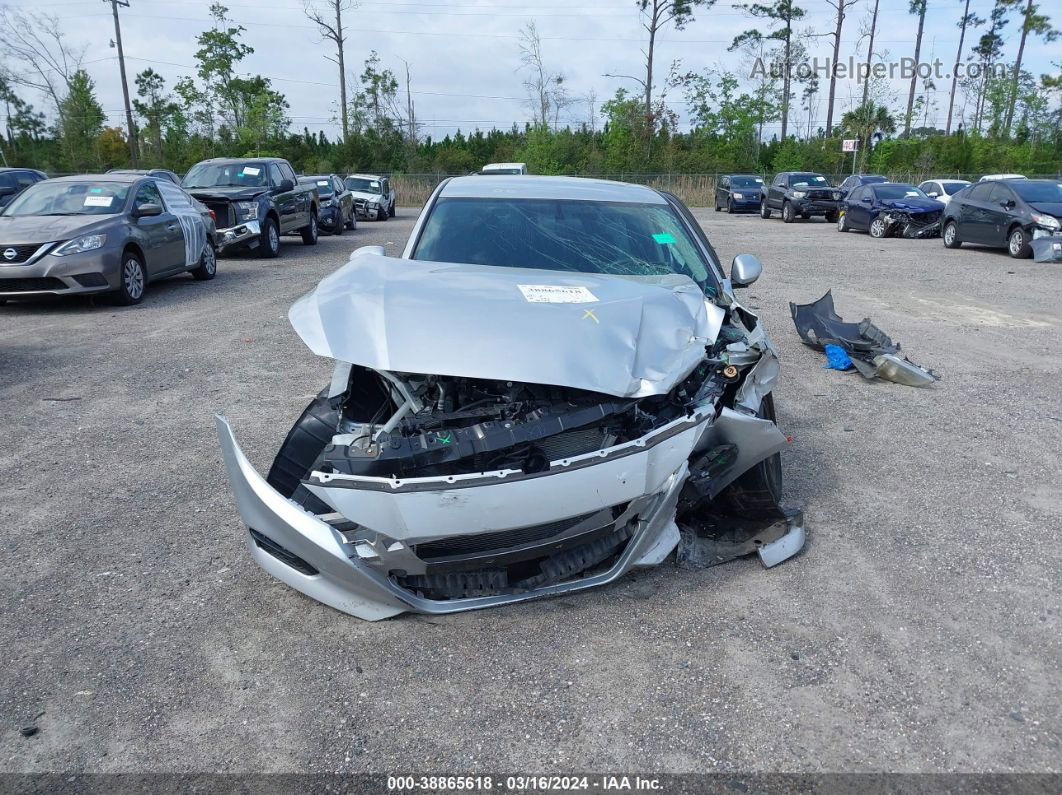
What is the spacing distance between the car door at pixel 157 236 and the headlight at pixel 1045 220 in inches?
591

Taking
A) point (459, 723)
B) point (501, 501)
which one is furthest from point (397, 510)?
point (459, 723)

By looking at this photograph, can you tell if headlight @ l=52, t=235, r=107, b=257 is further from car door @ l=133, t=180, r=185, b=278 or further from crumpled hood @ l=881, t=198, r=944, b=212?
crumpled hood @ l=881, t=198, r=944, b=212

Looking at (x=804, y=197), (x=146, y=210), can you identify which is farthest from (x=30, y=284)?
(x=804, y=197)

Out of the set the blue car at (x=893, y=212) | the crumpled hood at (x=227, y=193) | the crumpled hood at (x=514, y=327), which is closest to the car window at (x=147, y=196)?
the crumpled hood at (x=227, y=193)

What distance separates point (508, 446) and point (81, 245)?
8578 mm

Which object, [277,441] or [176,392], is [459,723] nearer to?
[277,441]

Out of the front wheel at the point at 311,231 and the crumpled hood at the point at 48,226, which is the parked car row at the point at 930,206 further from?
the crumpled hood at the point at 48,226

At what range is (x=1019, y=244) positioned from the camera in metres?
15.7

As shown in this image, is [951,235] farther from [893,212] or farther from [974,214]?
[893,212]

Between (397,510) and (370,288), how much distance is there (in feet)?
4.03

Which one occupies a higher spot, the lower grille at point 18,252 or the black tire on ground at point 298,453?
the lower grille at point 18,252

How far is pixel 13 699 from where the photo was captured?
108 inches

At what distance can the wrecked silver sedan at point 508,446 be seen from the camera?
9.39 ft

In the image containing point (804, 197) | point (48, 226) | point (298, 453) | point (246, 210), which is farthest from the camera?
point (804, 197)
